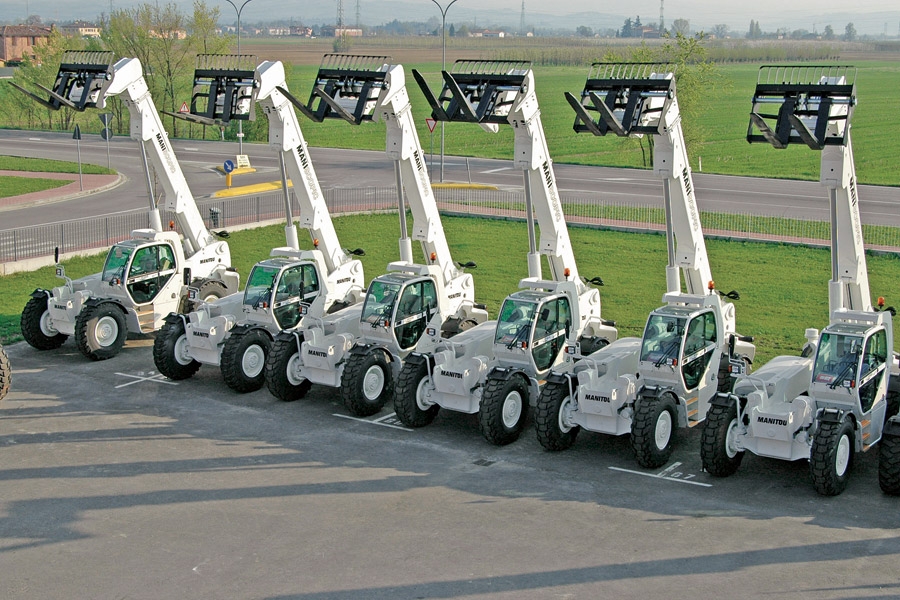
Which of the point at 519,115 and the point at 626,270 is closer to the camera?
the point at 519,115

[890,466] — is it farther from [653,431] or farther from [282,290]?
[282,290]

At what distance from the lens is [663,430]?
60.3 feet

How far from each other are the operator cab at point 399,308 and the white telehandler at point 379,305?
2 cm

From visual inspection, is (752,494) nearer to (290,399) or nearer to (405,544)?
(405,544)

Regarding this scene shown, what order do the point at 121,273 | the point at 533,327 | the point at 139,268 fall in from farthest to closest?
the point at 139,268 < the point at 121,273 < the point at 533,327

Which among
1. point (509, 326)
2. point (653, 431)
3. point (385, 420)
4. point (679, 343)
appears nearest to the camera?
point (653, 431)

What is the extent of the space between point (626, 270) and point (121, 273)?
14.5 metres

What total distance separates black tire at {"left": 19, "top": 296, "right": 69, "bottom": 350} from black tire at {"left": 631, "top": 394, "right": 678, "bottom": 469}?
1369 centimetres

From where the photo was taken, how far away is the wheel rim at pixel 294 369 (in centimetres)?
2191

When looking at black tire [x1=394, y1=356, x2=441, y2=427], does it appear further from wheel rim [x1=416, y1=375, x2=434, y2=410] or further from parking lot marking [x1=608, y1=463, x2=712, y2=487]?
parking lot marking [x1=608, y1=463, x2=712, y2=487]

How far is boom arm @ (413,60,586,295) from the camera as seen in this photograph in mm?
21031

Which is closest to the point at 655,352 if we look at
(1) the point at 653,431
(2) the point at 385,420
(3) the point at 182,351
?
(1) the point at 653,431

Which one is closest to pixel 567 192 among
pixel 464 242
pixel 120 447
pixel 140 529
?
pixel 464 242

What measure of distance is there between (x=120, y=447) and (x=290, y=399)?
3750 millimetres
